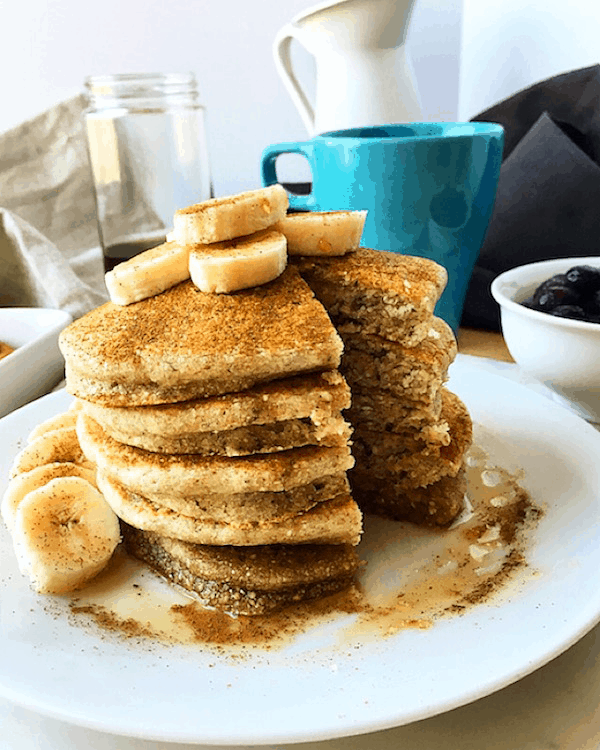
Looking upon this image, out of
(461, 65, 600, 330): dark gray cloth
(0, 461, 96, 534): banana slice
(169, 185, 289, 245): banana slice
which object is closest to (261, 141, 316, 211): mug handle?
(461, 65, 600, 330): dark gray cloth

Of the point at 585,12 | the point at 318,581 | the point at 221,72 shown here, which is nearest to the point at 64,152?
the point at 221,72

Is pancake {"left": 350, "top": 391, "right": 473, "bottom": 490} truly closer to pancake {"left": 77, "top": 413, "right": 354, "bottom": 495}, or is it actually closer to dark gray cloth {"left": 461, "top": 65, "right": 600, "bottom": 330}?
pancake {"left": 77, "top": 413, "right": 354, "bottom": 495}

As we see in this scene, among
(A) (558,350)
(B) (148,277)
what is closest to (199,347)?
(B) (148,277)

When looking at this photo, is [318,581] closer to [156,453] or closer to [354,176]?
[156,453]

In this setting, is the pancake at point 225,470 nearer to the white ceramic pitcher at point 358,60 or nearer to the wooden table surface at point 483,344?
the wooden table surface at point 483,344

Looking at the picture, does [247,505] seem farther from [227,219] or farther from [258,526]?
[227,219]

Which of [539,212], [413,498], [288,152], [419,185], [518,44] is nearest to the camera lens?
[413,498]
